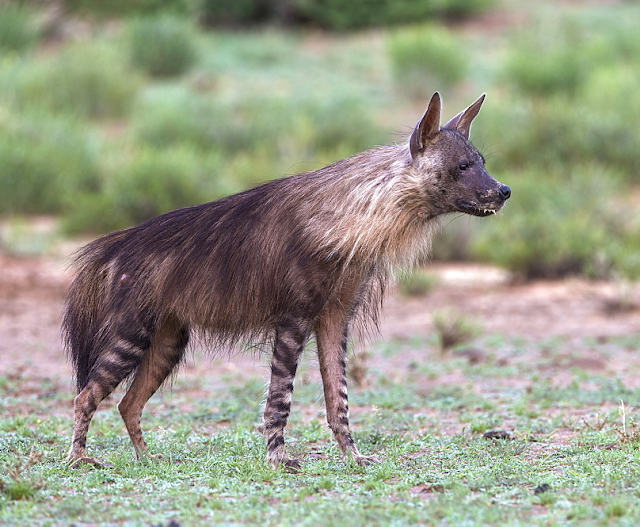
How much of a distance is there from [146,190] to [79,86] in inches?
220

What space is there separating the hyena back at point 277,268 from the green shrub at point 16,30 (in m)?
17.0

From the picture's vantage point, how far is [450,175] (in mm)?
5859

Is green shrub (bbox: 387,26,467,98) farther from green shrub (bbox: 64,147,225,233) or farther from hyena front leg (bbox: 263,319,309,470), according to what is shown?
hyena front leg (bbox: 263,319,309,470)

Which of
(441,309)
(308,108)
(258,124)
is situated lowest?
(441,309)

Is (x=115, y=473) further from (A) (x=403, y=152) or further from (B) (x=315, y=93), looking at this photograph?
(B) (x=315, y=93)

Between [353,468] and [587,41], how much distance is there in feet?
66.7

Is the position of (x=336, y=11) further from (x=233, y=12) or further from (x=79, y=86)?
(x=79, y=86)

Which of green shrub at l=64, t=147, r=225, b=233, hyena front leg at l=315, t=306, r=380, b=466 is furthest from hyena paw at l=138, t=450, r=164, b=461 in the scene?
green shrub at l=64, t=147, r=225, b=233

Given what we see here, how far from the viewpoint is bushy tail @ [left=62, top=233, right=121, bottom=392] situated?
617 cm

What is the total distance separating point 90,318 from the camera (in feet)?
20.4

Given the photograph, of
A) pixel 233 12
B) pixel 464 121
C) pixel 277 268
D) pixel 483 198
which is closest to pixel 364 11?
pixel 233 12

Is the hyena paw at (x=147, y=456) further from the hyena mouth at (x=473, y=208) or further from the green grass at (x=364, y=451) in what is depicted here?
the hyena mouth at (x=473, y=208)

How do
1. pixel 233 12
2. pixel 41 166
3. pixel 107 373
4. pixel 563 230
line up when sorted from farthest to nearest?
pixel 233 12, pixel 41 166, pixel 563 230, pixel 107 373

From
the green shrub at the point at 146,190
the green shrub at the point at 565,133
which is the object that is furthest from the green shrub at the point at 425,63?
the green shrub at the point at 146,190
